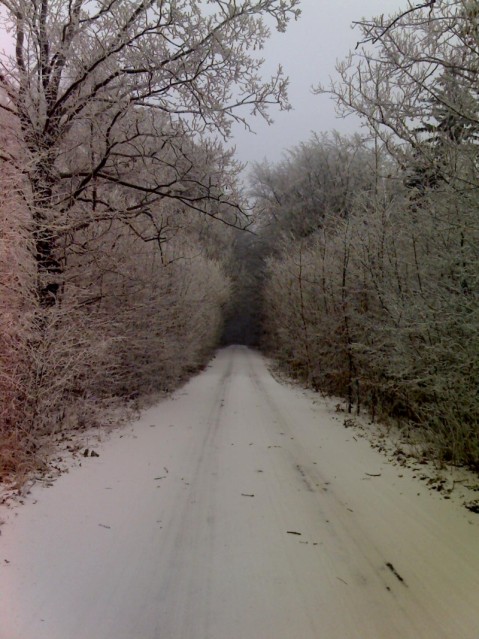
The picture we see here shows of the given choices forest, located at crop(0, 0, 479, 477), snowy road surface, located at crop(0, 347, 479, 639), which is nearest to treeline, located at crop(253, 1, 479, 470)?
forest, located at crop(0, 0, 479, 477)

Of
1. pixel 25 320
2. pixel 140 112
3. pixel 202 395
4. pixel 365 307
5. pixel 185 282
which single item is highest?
pixel 140 112

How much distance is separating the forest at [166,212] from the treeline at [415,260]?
4 cm

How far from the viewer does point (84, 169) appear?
27.7ft

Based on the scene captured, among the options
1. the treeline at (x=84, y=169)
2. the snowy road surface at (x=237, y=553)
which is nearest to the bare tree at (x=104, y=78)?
the treeline at (x=84, y=169)

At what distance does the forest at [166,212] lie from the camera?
200 inches

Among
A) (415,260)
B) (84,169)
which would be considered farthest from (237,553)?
(84,169)

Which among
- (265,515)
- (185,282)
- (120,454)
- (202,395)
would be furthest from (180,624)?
(185,282)

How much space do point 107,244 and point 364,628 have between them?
26.8 feet

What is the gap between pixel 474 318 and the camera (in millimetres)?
4793

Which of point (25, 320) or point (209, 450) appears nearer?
point (25, 320)

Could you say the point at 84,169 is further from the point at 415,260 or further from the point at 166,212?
the point at 415,260

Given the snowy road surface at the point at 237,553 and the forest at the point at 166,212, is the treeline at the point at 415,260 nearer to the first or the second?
the forest at the point at 166,212

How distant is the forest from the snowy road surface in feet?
4.42

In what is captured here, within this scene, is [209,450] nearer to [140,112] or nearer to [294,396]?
[140,112]
